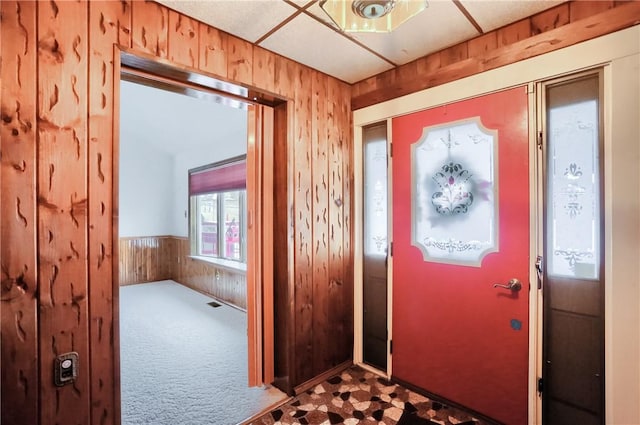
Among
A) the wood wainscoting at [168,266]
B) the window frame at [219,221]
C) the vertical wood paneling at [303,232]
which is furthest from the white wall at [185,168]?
the vertical wood paneling at [303,232]

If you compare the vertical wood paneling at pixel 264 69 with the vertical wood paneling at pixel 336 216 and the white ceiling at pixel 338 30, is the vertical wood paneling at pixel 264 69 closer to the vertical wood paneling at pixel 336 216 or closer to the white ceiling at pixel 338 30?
the white ceiling at pixel 338 30

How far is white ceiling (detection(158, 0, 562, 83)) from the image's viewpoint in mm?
1657

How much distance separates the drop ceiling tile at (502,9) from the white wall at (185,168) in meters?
3.56

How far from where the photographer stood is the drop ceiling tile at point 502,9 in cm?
164

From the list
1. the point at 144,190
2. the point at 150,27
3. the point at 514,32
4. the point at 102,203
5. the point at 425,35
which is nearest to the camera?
the point at 102,203

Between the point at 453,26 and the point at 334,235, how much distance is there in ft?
5.48

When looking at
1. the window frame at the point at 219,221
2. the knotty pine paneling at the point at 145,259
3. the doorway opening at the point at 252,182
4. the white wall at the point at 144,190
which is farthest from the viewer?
the white wall at the point at 144,190

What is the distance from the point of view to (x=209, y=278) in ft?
16.6

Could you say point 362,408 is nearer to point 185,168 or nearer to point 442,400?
point 442,400

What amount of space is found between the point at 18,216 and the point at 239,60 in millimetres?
1436

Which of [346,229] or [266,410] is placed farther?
[346,229]

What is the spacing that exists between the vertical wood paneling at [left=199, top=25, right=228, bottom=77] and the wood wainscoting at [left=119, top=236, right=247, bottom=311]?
3362 millimetres

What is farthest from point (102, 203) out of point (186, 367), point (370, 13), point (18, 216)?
point (186, 367)

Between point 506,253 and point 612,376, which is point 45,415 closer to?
point 506,253
